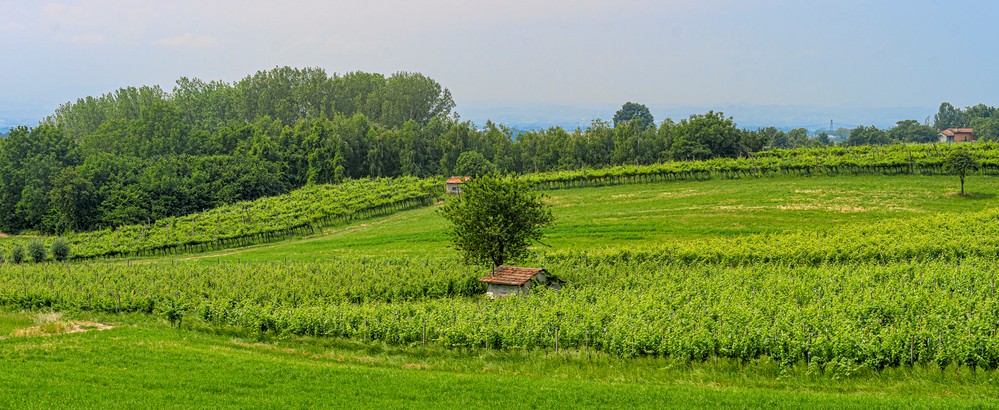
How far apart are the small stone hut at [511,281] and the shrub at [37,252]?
145 ft

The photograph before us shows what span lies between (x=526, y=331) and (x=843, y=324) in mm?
11468

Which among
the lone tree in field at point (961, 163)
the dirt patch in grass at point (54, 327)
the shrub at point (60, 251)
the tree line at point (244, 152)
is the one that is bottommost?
the dirt patch in grass at point (54, 327)

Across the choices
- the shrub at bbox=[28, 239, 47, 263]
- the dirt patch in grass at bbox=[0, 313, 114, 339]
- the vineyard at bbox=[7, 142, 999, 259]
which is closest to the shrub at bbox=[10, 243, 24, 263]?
the shrub at bbox=[28, 239, 47, 263]

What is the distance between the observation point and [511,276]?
39594 millimetres

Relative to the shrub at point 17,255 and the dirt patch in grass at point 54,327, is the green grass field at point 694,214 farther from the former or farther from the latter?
the dirt patch in grass at point 54,327

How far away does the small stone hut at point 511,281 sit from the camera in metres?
38.8

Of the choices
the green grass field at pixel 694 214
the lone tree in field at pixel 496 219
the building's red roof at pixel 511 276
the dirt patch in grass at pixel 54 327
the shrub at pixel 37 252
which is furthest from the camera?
the shrub at pixel 37 252

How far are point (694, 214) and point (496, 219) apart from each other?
2904 cm

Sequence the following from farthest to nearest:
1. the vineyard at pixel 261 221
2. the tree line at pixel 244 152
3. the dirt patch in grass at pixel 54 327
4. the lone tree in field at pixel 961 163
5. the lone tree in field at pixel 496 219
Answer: the tree line at pixel 244 152 < the vineyard at pixel 261 221 < the lone tree in field at pixel 961 163 < the lone tree in field at pixel 496 219 < the dirt patch in grass at pixel 54 327

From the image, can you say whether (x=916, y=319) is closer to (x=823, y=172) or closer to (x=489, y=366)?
(x=489, y=366)

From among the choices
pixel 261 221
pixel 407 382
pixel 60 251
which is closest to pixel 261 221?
pixel 261 221

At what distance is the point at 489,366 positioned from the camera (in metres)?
28.1

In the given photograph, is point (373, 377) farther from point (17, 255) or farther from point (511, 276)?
point (17, 255)

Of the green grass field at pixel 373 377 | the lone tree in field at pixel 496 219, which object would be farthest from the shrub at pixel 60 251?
the lone tree in field at pixel 496 219
